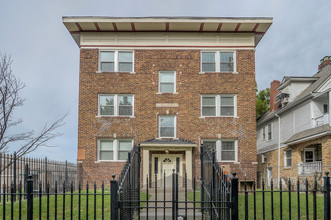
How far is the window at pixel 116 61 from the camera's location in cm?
2211

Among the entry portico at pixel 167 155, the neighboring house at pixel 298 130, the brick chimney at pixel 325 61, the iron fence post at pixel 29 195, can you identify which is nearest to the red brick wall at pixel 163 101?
the entry portico at pixel 167 155

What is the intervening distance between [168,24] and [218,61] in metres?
3.95

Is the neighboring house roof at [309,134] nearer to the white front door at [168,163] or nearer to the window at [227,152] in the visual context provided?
the window at [227,152]

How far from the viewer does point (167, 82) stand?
22.0m

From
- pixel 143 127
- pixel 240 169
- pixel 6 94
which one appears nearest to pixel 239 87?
pixel 240 169

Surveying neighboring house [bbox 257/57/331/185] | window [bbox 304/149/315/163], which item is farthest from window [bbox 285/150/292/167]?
window [bbox 304/149/315/163]

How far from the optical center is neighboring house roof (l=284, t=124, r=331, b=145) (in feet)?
64.8

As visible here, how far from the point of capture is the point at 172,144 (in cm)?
2044

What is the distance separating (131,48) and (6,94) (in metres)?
9.82

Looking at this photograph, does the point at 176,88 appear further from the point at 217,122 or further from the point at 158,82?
the point at 217,122

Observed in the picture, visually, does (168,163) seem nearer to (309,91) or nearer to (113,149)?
(113,149)

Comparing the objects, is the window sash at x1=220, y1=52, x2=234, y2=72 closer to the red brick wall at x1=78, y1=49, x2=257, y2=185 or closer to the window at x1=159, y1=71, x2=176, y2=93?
the red brick wall at x1=78, y1=49, x2=257, y2=185

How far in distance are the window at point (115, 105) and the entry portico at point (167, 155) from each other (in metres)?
2.55

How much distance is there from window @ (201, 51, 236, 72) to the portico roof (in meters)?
1.46
